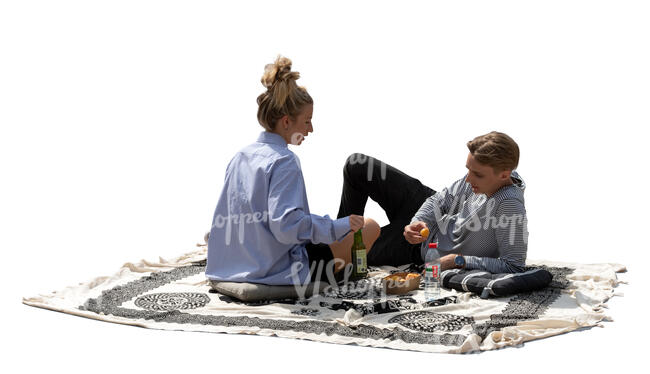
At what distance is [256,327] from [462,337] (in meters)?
1.45

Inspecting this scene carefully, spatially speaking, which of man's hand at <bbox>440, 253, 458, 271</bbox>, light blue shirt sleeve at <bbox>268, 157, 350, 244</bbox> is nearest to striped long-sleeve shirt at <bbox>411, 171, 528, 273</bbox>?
man's hand at <bbox>440, 253, 458, 271</bbox>

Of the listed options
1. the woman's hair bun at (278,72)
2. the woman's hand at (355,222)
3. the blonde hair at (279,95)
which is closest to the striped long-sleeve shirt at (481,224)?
the woman's hand at (355,222)

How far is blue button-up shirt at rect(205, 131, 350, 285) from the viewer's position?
6.76 m

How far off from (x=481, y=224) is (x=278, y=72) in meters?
2.08

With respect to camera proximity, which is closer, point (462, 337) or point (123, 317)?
point (462, 337)

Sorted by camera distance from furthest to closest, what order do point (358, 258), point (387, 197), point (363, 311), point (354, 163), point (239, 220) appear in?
point (387, 197) < point (354, 163) < point (358, 258) < point (239, 220) < point (363, 311)

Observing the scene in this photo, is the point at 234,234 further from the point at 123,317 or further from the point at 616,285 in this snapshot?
the point at 616,285

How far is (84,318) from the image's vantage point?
268 inches

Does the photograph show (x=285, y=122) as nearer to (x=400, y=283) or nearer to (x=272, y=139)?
(x=272, y=139)

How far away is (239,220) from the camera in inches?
275

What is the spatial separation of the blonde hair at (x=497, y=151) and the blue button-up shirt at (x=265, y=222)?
122 cm

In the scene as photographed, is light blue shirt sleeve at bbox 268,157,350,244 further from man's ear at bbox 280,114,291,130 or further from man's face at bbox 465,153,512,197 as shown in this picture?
man's face at bbox 465,153,512,197

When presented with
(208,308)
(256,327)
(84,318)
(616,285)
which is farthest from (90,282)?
(616,285)

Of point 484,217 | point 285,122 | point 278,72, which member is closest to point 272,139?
point 285,122
